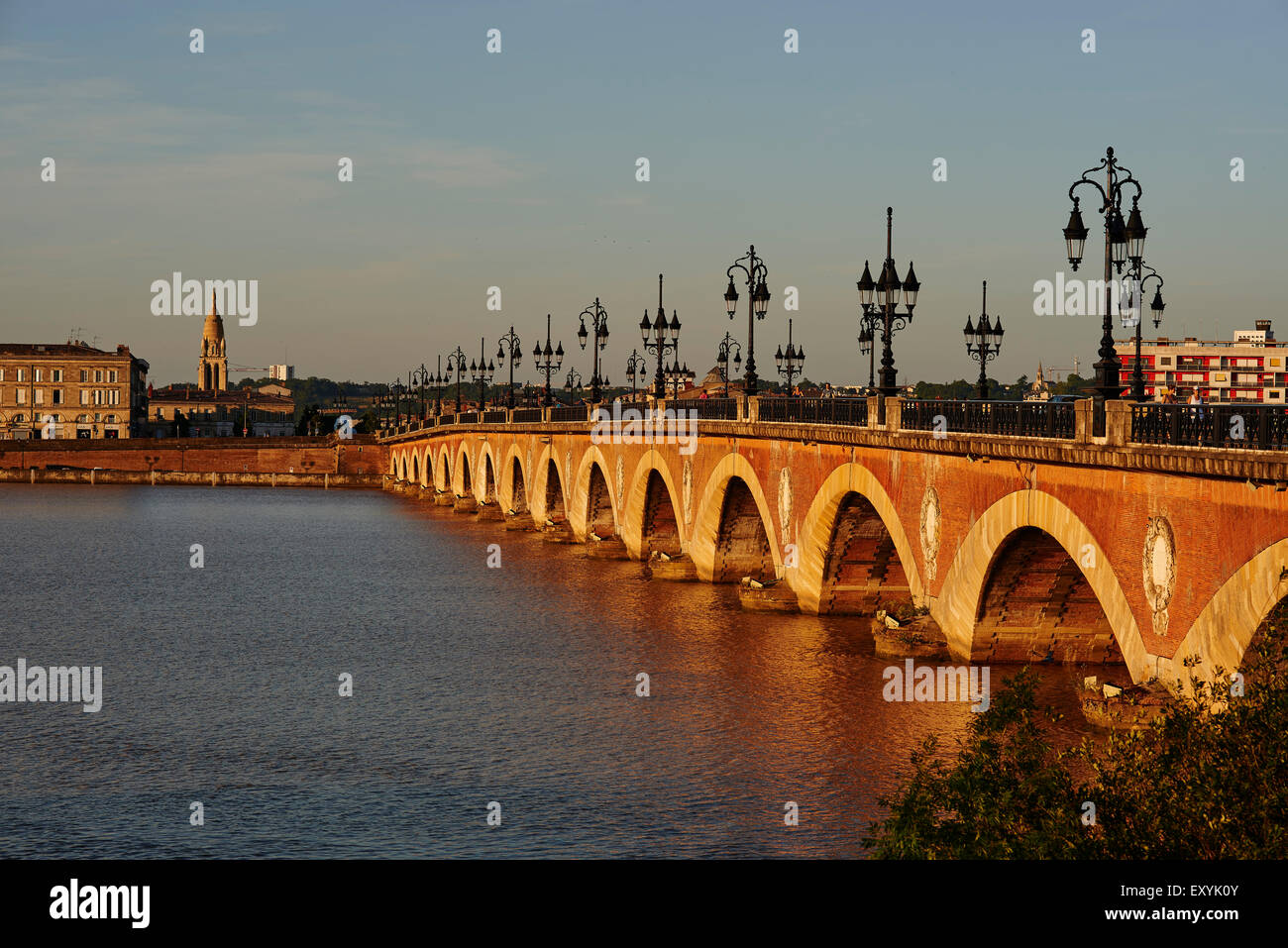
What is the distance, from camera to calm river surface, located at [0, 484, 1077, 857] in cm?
1983

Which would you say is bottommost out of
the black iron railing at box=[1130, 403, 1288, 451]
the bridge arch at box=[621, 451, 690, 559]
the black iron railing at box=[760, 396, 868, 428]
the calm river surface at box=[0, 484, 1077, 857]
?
the calm river surface at box=[0, 484, 1077, 857]

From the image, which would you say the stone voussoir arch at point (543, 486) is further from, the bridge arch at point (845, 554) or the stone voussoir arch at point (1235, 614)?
the stone voussoir arch at point (1235, 614)

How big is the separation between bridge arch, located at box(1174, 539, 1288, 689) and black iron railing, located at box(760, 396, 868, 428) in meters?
14.8

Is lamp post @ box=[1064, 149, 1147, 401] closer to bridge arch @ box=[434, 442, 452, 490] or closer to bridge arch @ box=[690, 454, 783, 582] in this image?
bridge arch @ box=[690, 454, 783, 582]

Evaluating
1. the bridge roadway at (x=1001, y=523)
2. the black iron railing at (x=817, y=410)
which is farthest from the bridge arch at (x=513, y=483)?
the black iron railing at (x=817, y=410)

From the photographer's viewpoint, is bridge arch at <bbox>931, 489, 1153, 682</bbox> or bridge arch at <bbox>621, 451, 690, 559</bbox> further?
bridge arch at <bbox>621, 451, 690, 559</bbox>

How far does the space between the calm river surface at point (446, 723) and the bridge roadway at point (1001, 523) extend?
4.65 feet

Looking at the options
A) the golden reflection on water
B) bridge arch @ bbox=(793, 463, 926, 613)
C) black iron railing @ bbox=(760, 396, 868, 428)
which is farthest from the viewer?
bridge arch @ bbox=(793, 463, 926, 613)

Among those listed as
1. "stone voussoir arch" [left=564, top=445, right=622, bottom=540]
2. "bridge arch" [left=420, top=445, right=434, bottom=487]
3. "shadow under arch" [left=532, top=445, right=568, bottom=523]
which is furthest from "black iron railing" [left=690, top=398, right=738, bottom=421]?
"bridge arch" [left=420, top=445, right=434, bottom=487]

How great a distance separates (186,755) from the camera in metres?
24.0

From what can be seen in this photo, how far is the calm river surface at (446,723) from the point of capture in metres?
19.8

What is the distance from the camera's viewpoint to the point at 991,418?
26516 millimetres
